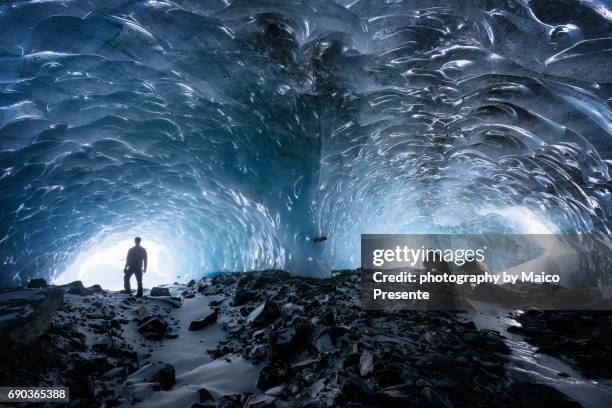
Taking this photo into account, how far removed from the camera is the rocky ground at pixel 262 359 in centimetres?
295

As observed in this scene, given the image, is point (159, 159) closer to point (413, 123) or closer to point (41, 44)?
point (41, 44)

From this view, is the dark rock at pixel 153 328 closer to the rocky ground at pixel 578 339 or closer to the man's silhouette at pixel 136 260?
the man's silhouette at pixel 136 260

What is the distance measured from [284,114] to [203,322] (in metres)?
5.23

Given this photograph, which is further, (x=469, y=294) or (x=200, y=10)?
(x=469, y=294)

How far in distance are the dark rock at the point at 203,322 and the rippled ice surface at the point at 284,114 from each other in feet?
15.0

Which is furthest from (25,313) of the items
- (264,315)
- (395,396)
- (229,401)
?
(395,396)

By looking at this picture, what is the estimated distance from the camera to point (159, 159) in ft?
31.6

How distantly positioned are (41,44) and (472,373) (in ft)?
25.1

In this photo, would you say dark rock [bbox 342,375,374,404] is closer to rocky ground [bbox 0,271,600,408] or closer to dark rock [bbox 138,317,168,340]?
rocky ground [bbox 0,271,600,408]

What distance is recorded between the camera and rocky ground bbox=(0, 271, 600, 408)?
9.68ft

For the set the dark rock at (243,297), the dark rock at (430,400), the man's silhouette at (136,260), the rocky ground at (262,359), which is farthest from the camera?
the man's silhouette at (136,260)

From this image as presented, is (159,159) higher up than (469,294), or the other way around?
(159,159)

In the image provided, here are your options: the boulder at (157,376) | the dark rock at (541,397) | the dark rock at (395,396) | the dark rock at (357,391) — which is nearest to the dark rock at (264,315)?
the boulder at (157,376)

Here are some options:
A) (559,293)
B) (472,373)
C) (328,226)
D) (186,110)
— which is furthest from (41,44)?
(559,293)
